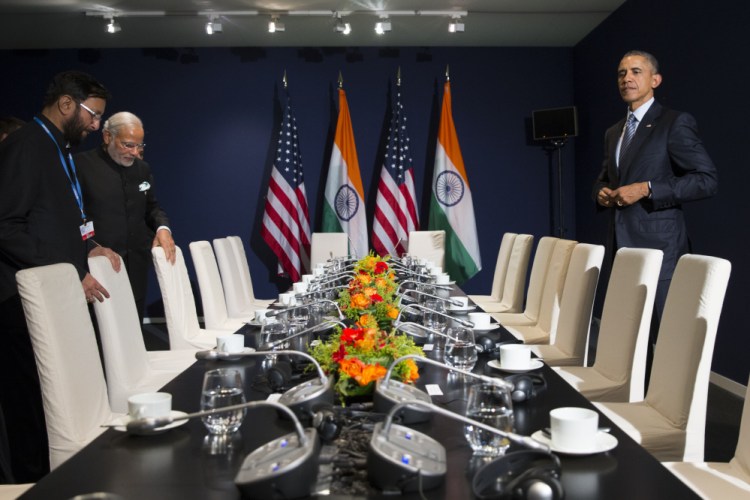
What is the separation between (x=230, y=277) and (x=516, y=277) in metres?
2.12

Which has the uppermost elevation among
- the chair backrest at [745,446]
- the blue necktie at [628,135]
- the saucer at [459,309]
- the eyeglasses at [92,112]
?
the eyeglasses at [92,112]

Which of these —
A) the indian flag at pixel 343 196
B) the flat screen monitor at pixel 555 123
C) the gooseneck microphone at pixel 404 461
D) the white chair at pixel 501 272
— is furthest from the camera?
the indian flag at pixel 343 196

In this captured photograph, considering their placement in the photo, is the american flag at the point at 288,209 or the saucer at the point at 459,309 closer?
the saucer at the point at 459,309

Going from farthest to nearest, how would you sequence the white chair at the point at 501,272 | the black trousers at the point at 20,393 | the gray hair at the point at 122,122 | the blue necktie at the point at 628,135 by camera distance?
the white chair at the point at 501,272
the gray hair at the point at 122,122
the blue necktie at the point at 628,135
the black trousers at the point at 20,393

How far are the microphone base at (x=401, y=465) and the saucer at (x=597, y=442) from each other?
0.89ft

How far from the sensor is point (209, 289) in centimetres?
466

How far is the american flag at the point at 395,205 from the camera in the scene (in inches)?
305

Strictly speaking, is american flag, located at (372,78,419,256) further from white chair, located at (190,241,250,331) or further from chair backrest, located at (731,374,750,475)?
chair backrest, located at (731,374,750,475)

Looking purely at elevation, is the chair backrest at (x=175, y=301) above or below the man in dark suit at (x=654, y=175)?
below

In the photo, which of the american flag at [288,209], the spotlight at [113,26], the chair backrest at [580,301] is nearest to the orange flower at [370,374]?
the chair backrest at [580,301]

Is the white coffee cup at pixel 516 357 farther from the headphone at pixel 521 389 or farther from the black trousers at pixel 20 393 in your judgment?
the black trousers at pixel 20 393

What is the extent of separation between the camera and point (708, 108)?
514 cm

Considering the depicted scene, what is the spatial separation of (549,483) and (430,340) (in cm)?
152

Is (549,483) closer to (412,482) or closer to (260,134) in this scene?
(412,482)
